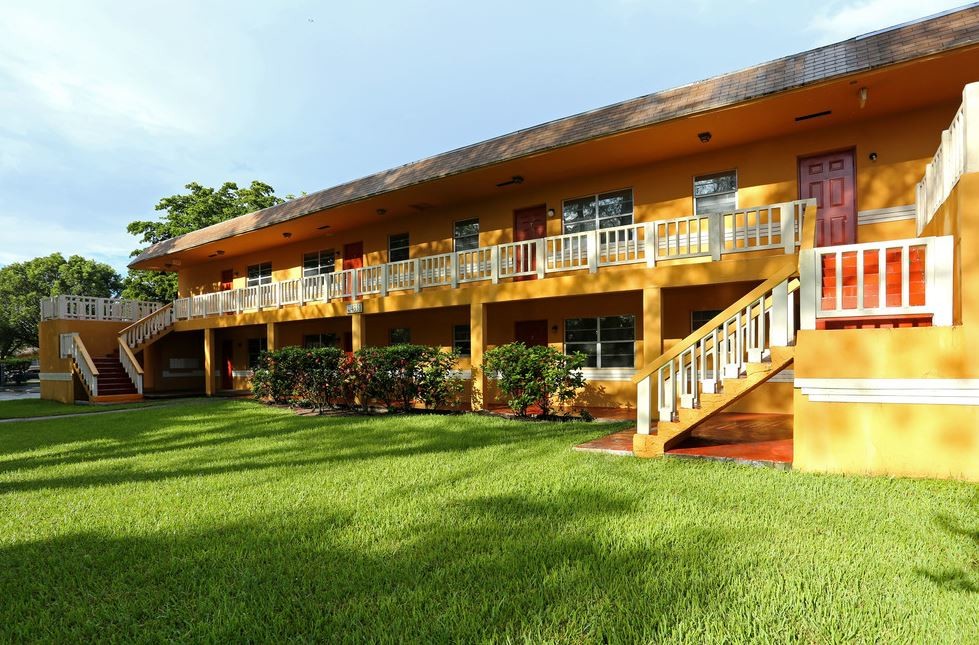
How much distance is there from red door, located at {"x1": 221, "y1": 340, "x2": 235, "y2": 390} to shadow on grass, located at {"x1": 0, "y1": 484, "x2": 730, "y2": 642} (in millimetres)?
19974

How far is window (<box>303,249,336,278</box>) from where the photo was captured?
18.7 m

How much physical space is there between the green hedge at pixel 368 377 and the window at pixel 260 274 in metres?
8.13

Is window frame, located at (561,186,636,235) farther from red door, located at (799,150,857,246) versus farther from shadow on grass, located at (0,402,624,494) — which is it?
shadow on grass, located at (0,402,624,494)

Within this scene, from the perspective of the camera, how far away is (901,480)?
5.01 metres

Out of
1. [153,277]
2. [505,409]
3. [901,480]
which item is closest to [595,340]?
[505,409]

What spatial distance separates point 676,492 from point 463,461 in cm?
271

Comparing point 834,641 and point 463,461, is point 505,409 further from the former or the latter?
point 834,641

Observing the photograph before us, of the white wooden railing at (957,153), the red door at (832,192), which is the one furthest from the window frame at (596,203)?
the white wooden railing at (957,153)

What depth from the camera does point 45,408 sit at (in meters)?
15.7

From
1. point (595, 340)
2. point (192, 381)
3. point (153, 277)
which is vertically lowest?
point (192, 381)

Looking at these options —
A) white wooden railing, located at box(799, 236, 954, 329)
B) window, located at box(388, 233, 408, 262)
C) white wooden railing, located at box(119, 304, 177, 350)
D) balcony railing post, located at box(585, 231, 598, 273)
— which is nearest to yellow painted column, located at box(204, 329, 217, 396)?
white wooden railing, located at box(119, 304, 177, 350)

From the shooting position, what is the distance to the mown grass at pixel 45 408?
46.0 feet

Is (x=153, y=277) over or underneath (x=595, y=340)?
over

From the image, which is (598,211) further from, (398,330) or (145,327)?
(145,327)
